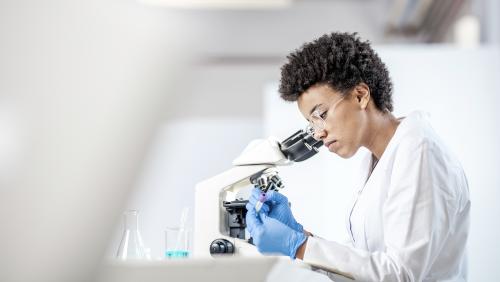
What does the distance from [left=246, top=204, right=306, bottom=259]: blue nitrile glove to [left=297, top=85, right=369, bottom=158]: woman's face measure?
316mm

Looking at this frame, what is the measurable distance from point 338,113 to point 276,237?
0.42 m

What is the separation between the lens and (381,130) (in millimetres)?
1659

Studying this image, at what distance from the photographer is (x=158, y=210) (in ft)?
13.0

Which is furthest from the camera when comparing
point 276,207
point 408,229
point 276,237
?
point 276,207

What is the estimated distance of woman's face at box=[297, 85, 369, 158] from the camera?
5.26ft

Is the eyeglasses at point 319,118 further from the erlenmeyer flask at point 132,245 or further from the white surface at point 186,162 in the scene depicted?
the white surface at point 186,162

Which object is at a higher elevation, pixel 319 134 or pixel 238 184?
pixel 319 134

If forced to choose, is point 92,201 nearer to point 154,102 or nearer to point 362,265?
point 154,102

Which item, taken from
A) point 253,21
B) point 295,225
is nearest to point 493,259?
point 295,225

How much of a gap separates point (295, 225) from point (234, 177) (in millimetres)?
249

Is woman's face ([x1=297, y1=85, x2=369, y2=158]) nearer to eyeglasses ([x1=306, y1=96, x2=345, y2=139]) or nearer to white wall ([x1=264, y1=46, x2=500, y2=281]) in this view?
eyeglasses ([x1=306, y1=96, x2=345, y2=139])

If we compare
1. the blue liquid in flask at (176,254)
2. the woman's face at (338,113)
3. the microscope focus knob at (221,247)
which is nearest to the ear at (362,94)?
the woman's face at (338,113)

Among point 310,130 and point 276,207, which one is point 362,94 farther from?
point 276,207

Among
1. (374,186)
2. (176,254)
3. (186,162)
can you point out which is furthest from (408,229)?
(186,162)
